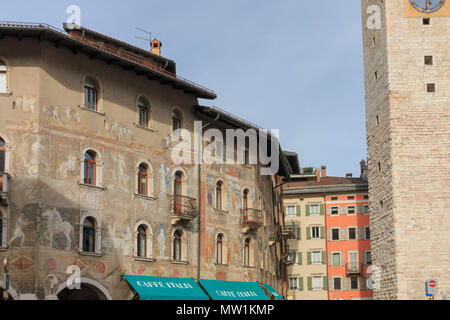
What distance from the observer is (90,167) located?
28.9m

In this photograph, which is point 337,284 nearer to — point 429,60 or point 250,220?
point 429,60

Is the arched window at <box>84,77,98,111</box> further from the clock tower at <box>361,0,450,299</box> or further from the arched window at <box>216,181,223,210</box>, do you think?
the clock tower at <box>361,0,450,299</box>

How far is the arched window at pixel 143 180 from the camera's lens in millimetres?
31172

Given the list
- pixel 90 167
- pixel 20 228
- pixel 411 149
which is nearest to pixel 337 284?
pixel 411 149

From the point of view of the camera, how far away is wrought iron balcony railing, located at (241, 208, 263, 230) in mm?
37406

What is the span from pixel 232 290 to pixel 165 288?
18.2 feet

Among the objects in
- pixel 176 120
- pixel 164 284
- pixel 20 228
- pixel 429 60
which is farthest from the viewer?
pixel 429 60

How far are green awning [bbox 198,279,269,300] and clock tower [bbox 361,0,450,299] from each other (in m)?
10.8

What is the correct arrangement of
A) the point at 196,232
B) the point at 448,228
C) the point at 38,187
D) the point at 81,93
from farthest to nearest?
the point at 448,228 < the point at 196,232 < the point at 81,93 < the point at 38,187

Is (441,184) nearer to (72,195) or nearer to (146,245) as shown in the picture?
(146,245)

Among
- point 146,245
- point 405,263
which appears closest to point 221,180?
point 146,245

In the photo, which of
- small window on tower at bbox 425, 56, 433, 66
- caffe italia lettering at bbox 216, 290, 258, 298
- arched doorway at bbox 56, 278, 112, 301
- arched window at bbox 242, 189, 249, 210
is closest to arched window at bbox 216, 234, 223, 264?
caffe italia lettering at bbox 216, 290, 258, 298

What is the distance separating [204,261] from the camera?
33.8 metres

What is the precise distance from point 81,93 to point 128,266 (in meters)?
7.50
